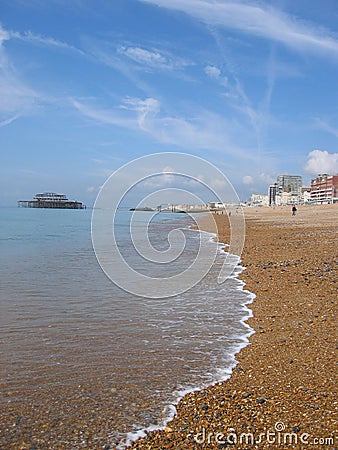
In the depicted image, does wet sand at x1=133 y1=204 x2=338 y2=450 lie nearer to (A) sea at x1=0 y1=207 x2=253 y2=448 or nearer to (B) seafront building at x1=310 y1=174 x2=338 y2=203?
(A) sea at x1=0 y1=207 x2=253 y2=448

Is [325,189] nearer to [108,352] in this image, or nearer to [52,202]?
[52,202]

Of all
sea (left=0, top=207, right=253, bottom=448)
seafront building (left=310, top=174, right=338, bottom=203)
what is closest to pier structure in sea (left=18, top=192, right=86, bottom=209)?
seafront building (left=310, top=174, right=338, bottom=203)

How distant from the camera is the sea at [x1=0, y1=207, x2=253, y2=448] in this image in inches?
153

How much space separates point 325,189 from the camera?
152500 mm

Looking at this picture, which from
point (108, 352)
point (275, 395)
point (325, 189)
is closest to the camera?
point (275, 395)

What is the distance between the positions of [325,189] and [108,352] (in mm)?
159743

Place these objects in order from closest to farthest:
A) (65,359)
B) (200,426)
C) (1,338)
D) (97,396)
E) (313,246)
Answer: (200,426) → (97,396) → (65,359) → (1,338) → (313,246)

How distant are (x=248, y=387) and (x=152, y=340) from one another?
218 centimetres

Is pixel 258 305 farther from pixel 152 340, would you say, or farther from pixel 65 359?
pixel 65 359

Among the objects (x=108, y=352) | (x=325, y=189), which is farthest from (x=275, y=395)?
(x=325, y=189)

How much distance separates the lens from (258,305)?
26.8ft

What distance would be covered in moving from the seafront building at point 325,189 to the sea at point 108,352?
127603 millimetres

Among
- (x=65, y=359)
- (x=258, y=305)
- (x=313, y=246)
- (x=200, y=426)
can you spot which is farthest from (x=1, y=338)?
(x=313, y=246)

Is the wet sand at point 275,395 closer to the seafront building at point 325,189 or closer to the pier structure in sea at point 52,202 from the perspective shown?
the seafront building at point 325,189
